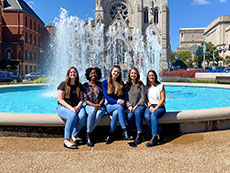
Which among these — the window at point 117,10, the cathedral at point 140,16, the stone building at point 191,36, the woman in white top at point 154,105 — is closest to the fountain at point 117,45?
the cathedral at point 140,16

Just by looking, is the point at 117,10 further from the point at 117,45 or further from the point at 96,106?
the point at 96,106

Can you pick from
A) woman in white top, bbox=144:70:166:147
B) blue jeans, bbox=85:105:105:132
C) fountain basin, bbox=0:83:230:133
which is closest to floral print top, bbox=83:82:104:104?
blue jeans, bbox=85:105:105:132

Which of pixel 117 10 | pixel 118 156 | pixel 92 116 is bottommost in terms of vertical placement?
pixel 118 156

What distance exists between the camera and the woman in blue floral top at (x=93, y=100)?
4305mm

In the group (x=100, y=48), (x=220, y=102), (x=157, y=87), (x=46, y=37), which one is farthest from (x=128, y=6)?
(x=157, y=87)

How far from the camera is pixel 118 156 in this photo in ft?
12.0

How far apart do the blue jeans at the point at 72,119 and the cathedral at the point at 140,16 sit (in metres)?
48.3

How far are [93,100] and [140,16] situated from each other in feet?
166

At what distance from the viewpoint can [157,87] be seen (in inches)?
189

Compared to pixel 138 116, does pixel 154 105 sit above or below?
above

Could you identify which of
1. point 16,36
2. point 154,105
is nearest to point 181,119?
point 154,105

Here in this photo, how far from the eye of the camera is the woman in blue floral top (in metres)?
4.30

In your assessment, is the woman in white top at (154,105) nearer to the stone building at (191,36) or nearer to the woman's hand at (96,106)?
the woman's hand at (96,106)

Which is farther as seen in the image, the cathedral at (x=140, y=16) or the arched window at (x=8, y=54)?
the cathedral at (x=140, y=16)
